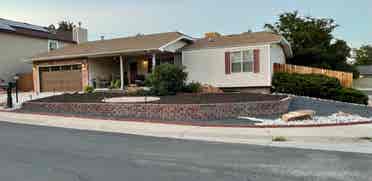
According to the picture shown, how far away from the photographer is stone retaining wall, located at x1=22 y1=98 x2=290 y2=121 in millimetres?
11867

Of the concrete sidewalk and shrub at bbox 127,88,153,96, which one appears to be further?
shrub at bbox 127,88,153,96

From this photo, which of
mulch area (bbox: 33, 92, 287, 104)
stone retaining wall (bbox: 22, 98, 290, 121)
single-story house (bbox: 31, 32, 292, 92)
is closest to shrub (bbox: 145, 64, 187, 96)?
mulch area (bbox: 33, 92, 287, 104)

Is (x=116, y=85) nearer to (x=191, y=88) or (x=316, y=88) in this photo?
(x=191, y=88)

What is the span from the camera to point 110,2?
20.6 meters

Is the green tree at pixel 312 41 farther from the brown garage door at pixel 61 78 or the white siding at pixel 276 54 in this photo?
the brown garage door at pixel 61 78

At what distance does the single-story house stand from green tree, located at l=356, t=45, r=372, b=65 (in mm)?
59415

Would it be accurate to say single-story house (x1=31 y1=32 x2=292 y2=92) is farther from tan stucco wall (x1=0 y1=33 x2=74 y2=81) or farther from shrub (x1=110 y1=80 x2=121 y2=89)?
tan stucco wall (x1=0 y1=33 x2=74 y2=81)

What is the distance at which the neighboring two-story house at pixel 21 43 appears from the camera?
78.0 ft

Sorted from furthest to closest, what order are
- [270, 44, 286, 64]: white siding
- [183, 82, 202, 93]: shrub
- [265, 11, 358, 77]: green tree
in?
[265, 11, 358, 77]: green tree → [270, 44, 286, 64]: white siding → [183, 82, 202, 93]: shrub

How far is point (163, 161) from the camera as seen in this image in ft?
19.9

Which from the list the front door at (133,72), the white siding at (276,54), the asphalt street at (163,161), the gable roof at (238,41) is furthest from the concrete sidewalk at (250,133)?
the front door at (133,72)

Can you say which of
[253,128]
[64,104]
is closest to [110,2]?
[64,104]

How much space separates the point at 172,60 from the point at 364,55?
68759 mm

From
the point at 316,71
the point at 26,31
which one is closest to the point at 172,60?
the point at 316,71
